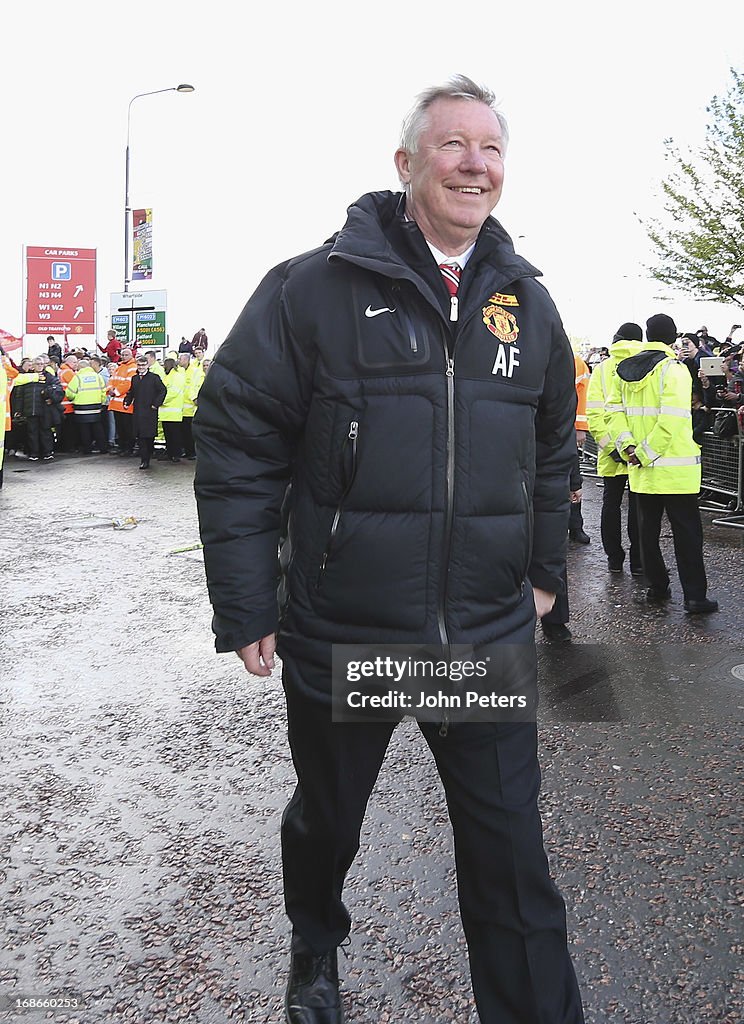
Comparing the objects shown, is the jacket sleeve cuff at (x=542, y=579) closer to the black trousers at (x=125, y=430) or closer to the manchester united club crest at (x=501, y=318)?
the manchester united club crest at (x=501, y=318)

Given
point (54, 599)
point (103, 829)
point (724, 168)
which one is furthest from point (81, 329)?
point (103, 829)

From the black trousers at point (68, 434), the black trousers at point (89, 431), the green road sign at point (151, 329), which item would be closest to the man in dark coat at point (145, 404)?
the black trousers at point (89, 431)

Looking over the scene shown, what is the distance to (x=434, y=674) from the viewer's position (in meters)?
2.29

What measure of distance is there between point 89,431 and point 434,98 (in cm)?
1981

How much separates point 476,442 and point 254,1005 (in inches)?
65.8

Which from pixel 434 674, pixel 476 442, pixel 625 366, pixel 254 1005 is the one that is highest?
pixel 625 366

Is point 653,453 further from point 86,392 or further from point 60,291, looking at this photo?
point 60,291

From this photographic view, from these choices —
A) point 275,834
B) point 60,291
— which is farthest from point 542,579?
point 60,291

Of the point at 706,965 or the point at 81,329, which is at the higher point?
the point at 81,329

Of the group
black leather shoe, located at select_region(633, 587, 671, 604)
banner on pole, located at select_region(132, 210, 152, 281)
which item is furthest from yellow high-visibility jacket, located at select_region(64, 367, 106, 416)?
black leather shoe, located at select_region(633, 587, 671, 604)

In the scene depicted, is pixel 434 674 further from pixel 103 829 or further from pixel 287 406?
pixel 103 829

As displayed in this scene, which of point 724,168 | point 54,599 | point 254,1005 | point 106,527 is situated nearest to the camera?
point 254,1005

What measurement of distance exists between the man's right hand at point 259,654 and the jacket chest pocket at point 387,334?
726mm

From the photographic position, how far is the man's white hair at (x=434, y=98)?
2312mm
